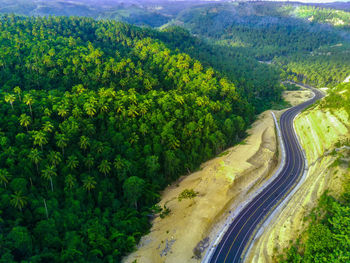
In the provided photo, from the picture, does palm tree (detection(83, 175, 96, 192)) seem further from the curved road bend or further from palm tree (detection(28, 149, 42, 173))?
the curved road bend

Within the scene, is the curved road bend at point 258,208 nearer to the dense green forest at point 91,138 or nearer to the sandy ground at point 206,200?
the sandy ground at point 206,200

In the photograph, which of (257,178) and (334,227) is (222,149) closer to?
(257,178)

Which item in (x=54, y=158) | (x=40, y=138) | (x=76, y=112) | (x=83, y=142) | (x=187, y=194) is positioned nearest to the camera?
(x=54, y=158)

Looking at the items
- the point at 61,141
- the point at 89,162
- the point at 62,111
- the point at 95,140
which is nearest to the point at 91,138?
the point at 95,140

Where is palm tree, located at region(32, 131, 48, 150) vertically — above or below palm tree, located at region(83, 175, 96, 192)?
above

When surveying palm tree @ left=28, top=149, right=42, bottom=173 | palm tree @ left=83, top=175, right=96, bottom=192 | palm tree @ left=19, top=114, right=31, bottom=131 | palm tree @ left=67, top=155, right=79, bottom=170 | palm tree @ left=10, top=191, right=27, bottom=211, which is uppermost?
palm tree @ left=19, top=114, right=31, bottom=131

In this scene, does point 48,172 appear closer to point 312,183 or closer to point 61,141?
point 61,141

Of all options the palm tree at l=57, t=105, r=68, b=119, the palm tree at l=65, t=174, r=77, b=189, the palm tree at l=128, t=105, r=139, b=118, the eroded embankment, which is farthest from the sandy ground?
the palm tree at l=57, t=105, r=68, b=119
